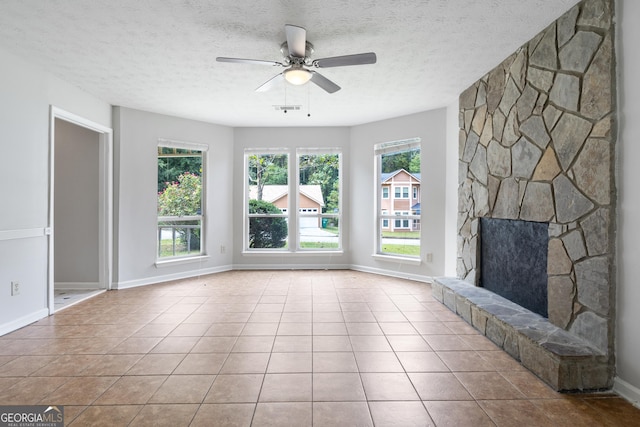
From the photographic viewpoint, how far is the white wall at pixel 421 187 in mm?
5011

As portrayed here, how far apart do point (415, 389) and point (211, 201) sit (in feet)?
15.1

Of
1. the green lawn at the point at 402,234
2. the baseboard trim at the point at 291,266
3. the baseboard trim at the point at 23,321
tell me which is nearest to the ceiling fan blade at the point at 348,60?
the green lawn at the point at 402,234

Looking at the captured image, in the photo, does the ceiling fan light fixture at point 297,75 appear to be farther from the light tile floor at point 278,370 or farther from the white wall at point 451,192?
the white wall at point 451,192

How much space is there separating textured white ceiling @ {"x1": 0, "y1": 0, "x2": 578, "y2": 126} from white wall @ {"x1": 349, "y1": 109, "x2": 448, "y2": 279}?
0.70 meters

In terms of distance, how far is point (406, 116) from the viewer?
538cm

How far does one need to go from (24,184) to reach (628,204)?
4.97 meters

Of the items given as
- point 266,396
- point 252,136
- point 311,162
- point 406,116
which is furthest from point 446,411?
point 252,136

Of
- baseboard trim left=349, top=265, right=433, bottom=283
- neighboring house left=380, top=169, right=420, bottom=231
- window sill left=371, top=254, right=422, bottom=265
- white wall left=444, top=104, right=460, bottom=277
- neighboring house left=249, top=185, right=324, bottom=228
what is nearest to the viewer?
white wall left=444, top=104, right=460, bottom=277

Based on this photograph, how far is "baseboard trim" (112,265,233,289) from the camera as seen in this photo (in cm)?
487

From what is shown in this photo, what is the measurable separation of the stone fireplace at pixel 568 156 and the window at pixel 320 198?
3.08 meters

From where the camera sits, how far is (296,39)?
2.57 meters

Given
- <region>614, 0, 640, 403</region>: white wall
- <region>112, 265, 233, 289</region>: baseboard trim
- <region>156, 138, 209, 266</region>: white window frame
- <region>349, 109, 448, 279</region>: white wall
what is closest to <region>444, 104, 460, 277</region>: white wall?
<region>349, 109, 448, 279</region>: white wall

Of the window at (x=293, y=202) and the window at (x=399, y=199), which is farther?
the window at (x=293, y=202)

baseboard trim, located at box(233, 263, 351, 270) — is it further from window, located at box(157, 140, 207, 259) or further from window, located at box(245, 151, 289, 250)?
window, located at box(157, 140, 207, 259)
